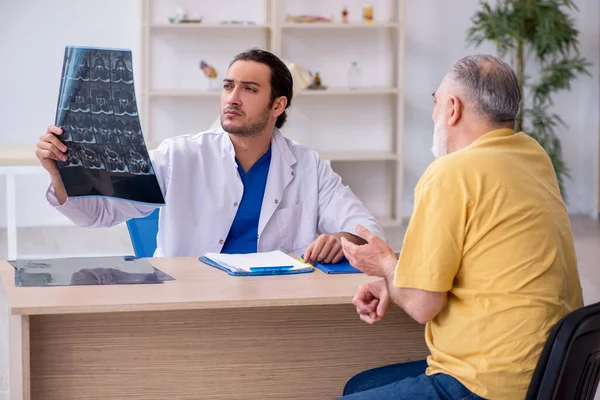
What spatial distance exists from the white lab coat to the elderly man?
3.17 ft

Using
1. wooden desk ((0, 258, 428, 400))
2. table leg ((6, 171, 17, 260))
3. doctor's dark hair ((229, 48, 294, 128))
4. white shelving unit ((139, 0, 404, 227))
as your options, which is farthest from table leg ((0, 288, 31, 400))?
white shelving unit ((139, 0, 404, 227))

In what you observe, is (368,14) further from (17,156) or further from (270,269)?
(270,269)

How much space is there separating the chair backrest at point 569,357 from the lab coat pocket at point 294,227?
1.28 meters

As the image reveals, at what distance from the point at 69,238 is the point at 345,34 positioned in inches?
104

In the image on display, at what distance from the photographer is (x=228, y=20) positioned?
22.2ft

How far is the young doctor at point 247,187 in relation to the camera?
2732 mm

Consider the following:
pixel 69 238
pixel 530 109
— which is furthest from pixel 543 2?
pixel 69 238

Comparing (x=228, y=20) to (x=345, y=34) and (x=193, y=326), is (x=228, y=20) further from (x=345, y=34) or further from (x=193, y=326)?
(x=193, y=326)

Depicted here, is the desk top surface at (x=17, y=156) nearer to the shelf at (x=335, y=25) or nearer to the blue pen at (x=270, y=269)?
the shelf at (x=335, y=25)

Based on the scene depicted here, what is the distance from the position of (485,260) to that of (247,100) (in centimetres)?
134

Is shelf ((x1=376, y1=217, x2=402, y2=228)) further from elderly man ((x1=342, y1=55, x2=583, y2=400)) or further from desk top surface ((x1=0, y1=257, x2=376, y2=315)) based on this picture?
elderly man ((x1=342, y1=55, x2=583, y2=400))

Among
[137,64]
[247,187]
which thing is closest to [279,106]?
[247,187]

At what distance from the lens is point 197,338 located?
2.13 meters

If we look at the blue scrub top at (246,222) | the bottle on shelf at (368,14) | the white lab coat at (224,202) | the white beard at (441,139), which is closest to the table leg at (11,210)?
the white lab coat at (224,202)
